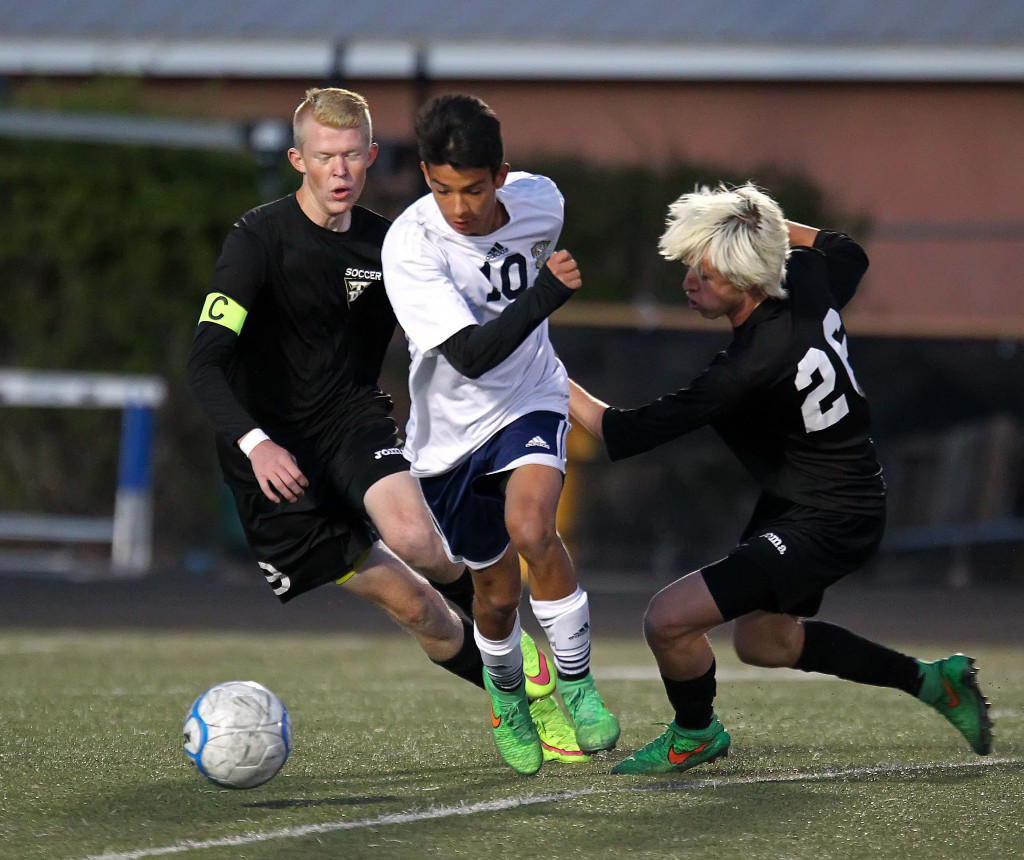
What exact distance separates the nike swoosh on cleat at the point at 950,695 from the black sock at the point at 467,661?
4.92 feet

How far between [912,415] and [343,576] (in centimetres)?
700

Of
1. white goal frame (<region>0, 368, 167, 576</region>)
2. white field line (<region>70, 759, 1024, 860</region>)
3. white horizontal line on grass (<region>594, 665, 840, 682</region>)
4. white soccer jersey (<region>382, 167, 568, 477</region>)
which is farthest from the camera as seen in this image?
white goal frame (<region>0, 368, 167, 576</region>)

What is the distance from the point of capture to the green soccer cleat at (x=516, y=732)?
452 centimetres

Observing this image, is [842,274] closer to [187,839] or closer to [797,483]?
[797,483]

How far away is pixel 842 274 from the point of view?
4.95 metres

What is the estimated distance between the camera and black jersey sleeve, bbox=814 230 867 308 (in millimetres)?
4918

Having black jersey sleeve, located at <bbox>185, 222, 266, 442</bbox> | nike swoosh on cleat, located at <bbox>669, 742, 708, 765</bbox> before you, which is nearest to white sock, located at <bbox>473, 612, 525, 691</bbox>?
nike swoosh on cleat, located at <bbox>669, 742, 708, 765</bbox>

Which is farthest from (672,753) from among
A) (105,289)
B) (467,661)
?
(105,289)

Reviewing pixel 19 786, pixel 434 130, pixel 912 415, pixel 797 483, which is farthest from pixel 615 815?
pixel 912 415

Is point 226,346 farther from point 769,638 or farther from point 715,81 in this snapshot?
point 715,81

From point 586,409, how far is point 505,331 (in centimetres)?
66

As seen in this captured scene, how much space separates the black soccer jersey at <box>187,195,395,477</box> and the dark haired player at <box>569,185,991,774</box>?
889 mm

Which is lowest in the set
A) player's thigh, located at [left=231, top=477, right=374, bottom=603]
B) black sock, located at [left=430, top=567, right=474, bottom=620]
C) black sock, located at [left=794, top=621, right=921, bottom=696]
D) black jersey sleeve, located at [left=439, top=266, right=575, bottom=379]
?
black sock, located at [left=794, top=621, right=921, bottom=696]

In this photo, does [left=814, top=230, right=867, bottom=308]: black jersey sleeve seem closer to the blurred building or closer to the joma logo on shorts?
the joma logo on shorts
